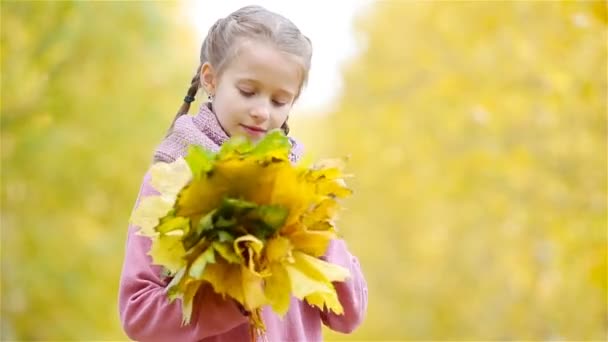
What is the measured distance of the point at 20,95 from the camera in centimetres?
992

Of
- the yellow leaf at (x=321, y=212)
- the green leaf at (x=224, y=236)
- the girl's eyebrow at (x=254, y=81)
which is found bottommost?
the green leaf at (x=224, y=236)

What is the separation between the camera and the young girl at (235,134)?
3.22 metres

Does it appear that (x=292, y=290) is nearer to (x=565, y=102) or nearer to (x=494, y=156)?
(x=565, y=102)

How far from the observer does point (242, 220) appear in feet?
9.95

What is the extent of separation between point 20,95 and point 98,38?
177 inches

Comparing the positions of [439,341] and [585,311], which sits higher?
[439,341]

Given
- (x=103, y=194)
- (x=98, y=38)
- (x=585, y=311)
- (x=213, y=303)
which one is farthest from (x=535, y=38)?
(x=213, y=303)

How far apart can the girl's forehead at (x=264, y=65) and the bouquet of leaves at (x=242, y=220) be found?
1.29 feet

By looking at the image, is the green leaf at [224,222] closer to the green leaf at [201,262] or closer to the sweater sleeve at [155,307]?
the green leaf at [201,262]

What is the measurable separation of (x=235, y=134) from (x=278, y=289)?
553 mm

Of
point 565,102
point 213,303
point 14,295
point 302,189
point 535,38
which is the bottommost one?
point 213,303

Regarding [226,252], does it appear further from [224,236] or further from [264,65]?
[264,65]

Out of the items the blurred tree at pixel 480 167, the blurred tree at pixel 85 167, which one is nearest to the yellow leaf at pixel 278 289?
the blurred tree at pixel 480 167

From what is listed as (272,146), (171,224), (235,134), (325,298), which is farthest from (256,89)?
(325,298)
